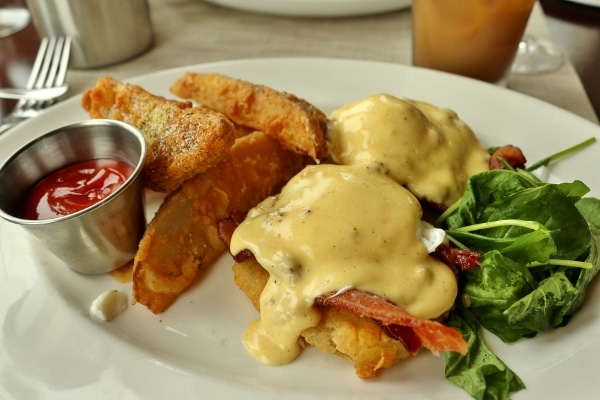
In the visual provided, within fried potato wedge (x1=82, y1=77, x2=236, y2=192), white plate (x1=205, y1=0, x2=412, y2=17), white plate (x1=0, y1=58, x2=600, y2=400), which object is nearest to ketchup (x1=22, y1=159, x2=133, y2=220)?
fried potato wedge (x1=82, y1=77, x2=236, y2=192)

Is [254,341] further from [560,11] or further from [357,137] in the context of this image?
[560,11]

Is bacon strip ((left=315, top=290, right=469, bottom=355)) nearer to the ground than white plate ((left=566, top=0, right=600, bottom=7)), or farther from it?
nearer to the ground

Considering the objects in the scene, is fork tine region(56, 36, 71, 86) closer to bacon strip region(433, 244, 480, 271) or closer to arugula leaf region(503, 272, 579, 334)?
bacon strip region(433, 244, 480, 271)

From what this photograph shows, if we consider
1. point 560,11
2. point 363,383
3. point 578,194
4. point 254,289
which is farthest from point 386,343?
point 560,11

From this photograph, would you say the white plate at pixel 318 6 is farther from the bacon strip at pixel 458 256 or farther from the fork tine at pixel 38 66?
the bacon strip at pixel 458 256

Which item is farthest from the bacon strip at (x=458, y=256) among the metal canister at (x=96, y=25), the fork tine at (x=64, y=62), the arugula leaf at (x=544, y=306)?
the metal canister at (x=96, y=25)
